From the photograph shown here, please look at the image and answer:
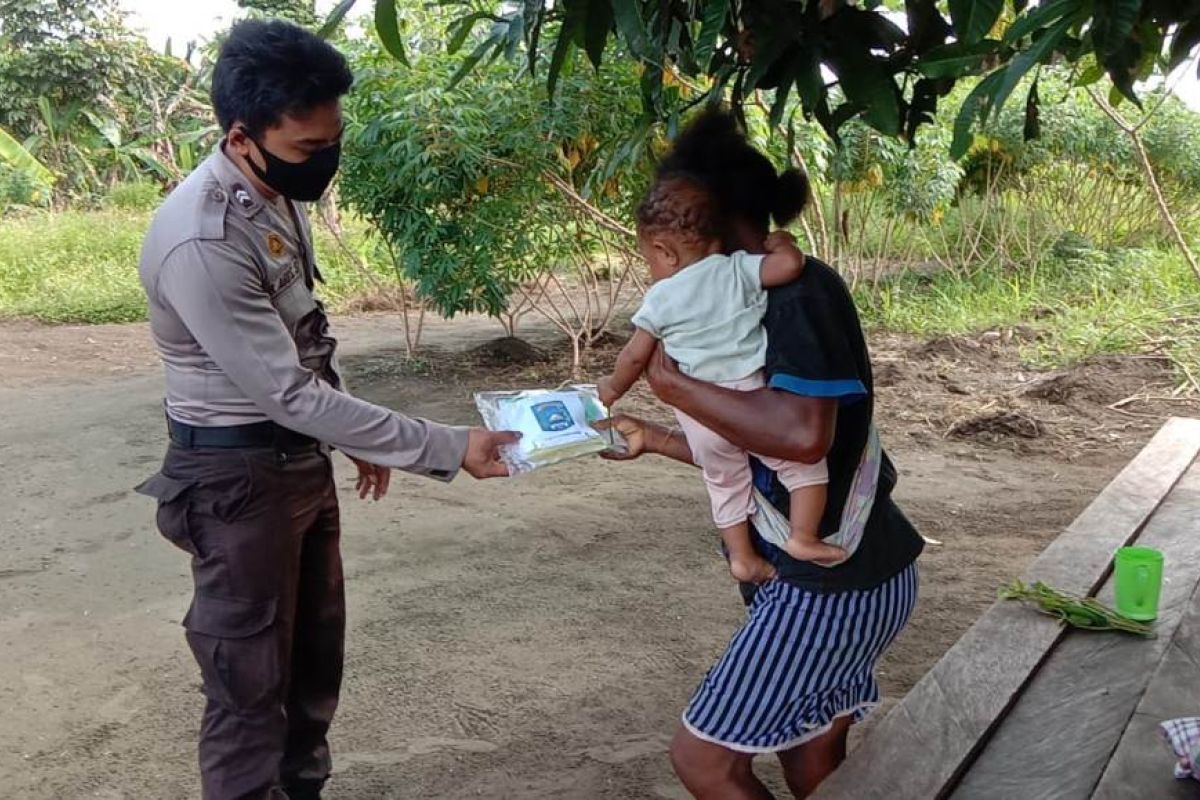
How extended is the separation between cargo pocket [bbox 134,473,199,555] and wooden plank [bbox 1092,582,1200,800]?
5.59 ft

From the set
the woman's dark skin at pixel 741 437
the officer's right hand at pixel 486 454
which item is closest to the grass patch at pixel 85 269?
the officer's right hand at pixel 486 454

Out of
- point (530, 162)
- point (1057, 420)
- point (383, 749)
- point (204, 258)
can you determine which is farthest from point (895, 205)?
point (204, 258)

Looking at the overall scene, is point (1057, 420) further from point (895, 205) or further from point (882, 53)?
point (882, 53)

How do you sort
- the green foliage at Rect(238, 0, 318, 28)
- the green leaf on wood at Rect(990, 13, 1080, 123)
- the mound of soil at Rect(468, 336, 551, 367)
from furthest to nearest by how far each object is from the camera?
the green foliage at Rect(238, 0, 318, 28) → the mound of soil at Rect(468, 336, 551, 367) → the green leaf on wood at Rect(990, 13, 1080, 123)

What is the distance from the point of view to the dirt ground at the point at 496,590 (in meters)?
3.02

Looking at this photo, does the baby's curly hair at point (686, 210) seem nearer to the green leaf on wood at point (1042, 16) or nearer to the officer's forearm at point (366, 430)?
the green leaf on wood at point (1042, 16)

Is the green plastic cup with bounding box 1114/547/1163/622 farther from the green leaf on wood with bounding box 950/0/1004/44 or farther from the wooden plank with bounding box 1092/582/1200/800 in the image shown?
the green leaf on wood with bounding box 950/0/1004/44

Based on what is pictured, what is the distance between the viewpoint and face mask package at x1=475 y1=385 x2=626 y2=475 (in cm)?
201

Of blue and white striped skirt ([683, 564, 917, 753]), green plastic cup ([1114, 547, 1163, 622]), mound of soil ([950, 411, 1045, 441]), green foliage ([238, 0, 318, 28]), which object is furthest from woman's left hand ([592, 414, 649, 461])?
green foliage ([238, 0, 318, 28])

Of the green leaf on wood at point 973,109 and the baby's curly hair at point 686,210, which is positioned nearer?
the green leaf on wood at point 973,109

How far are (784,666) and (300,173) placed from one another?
4.41 ft

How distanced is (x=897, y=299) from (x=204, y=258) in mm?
9432

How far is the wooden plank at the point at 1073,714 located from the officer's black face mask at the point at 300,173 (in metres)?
1.67

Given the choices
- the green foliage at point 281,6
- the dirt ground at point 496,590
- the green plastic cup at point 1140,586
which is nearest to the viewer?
the green plastic cup at point 1140,586
